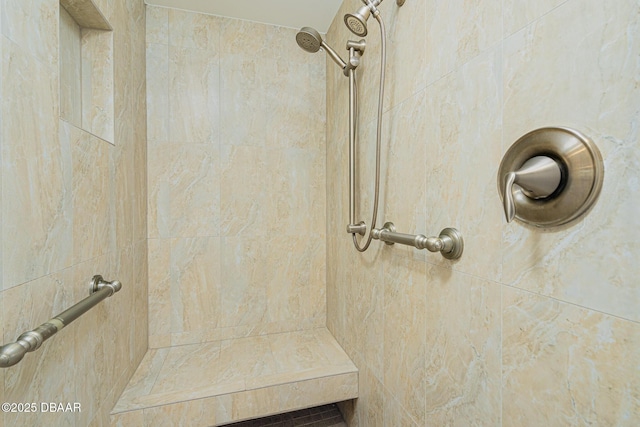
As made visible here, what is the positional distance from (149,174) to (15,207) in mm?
998

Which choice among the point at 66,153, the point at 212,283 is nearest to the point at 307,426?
the point at 212,283

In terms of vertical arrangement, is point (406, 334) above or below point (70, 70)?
below

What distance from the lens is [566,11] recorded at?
0.47 metres

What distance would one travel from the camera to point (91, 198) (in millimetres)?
943

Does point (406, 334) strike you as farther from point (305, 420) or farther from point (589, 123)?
point (305, 420)

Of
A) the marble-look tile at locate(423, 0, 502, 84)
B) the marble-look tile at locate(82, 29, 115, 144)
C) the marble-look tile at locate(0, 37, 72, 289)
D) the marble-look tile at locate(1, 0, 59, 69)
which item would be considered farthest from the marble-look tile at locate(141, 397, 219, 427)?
the marble-look tile at locate(423, 0, 502, 84)

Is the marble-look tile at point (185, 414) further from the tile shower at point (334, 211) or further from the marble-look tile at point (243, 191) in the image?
the marble-look tile at point (243, 191)

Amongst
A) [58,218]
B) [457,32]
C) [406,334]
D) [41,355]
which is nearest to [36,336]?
[41,355]

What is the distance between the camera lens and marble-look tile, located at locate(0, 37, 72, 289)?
0.59 meters

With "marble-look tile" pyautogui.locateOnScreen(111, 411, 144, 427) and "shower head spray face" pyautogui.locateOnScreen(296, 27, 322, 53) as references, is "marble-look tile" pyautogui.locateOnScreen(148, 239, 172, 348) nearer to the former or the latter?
"marble-look tile" pyautogui.locateOnScreen(111, 411, 144, 427)

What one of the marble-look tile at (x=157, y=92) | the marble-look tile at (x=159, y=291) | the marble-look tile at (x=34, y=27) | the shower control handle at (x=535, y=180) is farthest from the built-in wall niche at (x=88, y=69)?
the shower control handle at (x=535, y=180)

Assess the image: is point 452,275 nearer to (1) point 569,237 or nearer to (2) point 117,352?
(1) point 569,237

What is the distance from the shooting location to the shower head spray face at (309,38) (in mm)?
1120

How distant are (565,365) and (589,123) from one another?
0.39 metres
